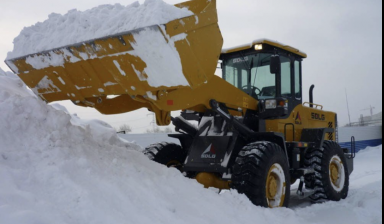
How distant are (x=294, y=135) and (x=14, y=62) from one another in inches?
194

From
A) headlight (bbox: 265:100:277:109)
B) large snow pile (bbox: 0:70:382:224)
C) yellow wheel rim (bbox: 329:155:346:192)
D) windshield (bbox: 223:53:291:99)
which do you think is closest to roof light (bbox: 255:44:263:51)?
windshield (bbox: 223:53:291:99)

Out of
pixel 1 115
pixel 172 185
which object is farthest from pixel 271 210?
pixel 1 115

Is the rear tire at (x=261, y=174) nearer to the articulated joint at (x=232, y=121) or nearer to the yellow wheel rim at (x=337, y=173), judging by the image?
the articulated joint at (x=232, y=121)

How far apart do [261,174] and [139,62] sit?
7.47 feet

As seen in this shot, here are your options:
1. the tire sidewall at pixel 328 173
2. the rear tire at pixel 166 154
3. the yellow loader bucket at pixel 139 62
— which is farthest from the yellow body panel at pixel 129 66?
the tire sidewall at pixel 328 173

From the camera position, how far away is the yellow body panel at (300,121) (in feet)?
21.6

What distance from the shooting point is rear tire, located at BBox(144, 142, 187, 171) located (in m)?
6.51

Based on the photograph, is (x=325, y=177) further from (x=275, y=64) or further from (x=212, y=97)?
(x=212, y=97)

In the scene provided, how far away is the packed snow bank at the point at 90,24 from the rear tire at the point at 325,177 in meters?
4.01

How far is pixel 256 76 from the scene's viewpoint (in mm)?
6520

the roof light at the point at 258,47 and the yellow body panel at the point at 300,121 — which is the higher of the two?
the roof light at the point at 258,47

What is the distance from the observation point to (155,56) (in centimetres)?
411

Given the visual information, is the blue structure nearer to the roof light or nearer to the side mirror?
the roof light

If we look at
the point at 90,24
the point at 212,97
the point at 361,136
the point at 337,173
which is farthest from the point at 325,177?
the point at 361,136
